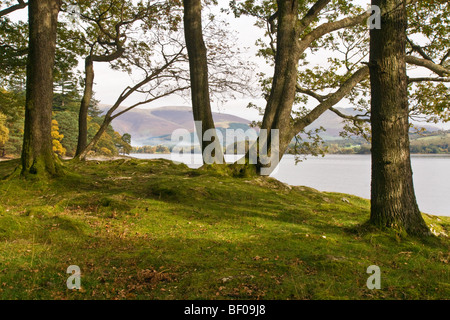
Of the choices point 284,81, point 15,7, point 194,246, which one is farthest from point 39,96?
point 15,7

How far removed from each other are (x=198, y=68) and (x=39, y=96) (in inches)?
211

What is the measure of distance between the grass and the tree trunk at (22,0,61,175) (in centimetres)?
64

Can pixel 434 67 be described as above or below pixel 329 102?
above

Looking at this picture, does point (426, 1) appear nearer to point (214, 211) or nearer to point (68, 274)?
point (214, 211)

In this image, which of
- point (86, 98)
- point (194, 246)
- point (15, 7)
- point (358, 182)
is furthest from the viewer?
point (358, 182)

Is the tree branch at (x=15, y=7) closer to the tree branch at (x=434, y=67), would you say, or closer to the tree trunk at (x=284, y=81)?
the tree trunk at (x=284, y=81)

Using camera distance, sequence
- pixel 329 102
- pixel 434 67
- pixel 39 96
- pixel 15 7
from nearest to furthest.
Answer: pixel 39 96, pixel 329 102, pixel 434 67, pixel 15 7

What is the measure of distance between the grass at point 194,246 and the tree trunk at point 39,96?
0.64m

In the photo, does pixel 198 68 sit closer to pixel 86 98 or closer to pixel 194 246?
pixel 86 98

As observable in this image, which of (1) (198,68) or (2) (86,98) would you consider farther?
(2) (86,98)

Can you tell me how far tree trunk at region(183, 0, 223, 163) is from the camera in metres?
12.1

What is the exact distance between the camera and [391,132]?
6.16 meters

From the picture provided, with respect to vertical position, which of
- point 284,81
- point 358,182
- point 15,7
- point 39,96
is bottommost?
point 358,182
